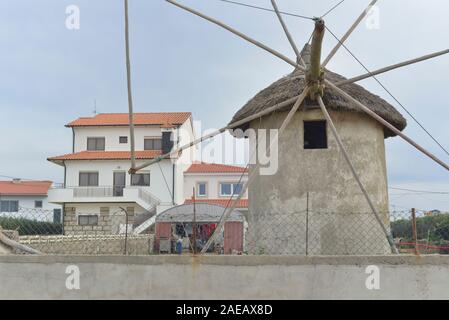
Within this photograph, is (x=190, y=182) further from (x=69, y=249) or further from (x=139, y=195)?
(x=69, y=249)

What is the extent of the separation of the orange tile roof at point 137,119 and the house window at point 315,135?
3374 cm

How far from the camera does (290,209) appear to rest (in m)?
10.4

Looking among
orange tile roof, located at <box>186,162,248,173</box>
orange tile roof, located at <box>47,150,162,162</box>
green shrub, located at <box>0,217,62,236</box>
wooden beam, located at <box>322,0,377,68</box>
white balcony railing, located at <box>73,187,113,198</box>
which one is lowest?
green shrub, located at <box>0,217,62,236</box>

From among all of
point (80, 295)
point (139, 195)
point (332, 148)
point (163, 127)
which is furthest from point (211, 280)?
point (163, 127)

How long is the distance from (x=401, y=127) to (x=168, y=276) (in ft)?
21.5

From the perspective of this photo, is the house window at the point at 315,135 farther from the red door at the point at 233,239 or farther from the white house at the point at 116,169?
the white house at the point at 116,169

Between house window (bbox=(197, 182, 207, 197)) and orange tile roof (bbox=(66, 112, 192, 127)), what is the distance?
541cm

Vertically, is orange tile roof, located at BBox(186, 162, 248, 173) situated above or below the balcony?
above

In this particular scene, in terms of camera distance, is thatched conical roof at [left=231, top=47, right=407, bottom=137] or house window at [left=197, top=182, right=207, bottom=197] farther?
house window at [left=197, top=182, right=207, bottom=197]

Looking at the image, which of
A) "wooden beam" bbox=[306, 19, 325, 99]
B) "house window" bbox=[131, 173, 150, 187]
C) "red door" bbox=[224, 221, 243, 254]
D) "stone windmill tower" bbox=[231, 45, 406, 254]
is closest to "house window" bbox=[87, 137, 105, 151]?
"house window" bbox=[131, 173, 150, 187]

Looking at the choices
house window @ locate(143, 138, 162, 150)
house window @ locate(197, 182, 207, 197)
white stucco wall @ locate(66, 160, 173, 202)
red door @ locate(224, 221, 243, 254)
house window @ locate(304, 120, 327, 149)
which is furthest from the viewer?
house window @ locate(143, 138, 162, 150)

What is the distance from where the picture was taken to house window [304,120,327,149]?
10.9 metres

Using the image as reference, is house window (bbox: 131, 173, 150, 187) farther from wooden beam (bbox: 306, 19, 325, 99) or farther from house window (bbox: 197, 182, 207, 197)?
wooden beam (bbox: 306, 19, 325, 99)

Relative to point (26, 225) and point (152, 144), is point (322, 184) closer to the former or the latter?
point (26, 225)
